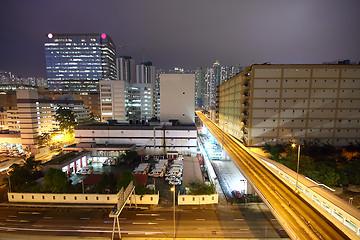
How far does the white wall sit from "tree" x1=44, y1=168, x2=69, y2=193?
109 feet

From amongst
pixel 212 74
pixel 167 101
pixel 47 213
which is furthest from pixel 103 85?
pixel 212 74

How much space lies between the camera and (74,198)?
22594mm

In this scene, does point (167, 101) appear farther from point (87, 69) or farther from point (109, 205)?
point (87, 69)

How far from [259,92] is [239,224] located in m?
32.8

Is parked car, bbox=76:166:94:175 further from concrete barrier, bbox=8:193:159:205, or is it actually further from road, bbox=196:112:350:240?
road, bbox=196:112:350:240

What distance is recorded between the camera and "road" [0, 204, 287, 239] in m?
17.6

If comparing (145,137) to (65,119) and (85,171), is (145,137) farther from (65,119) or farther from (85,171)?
(65,119)

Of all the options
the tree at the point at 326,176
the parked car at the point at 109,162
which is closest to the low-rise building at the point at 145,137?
the parked car at the point at 109,162

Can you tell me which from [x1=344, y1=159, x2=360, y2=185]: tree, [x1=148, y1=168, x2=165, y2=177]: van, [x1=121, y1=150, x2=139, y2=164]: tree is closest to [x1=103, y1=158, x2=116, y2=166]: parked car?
[x1=121, y1=150, x2=139, y2=164]: tree

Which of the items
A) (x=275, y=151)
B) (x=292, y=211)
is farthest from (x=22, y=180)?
(x=275, y=151)

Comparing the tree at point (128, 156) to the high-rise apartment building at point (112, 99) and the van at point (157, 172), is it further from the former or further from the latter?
the high-rise apartment building at point (112, 99)

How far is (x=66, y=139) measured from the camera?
55594 millimetres

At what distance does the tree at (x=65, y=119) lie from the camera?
5350 centimetres

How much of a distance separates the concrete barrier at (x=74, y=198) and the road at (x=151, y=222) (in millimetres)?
1240
